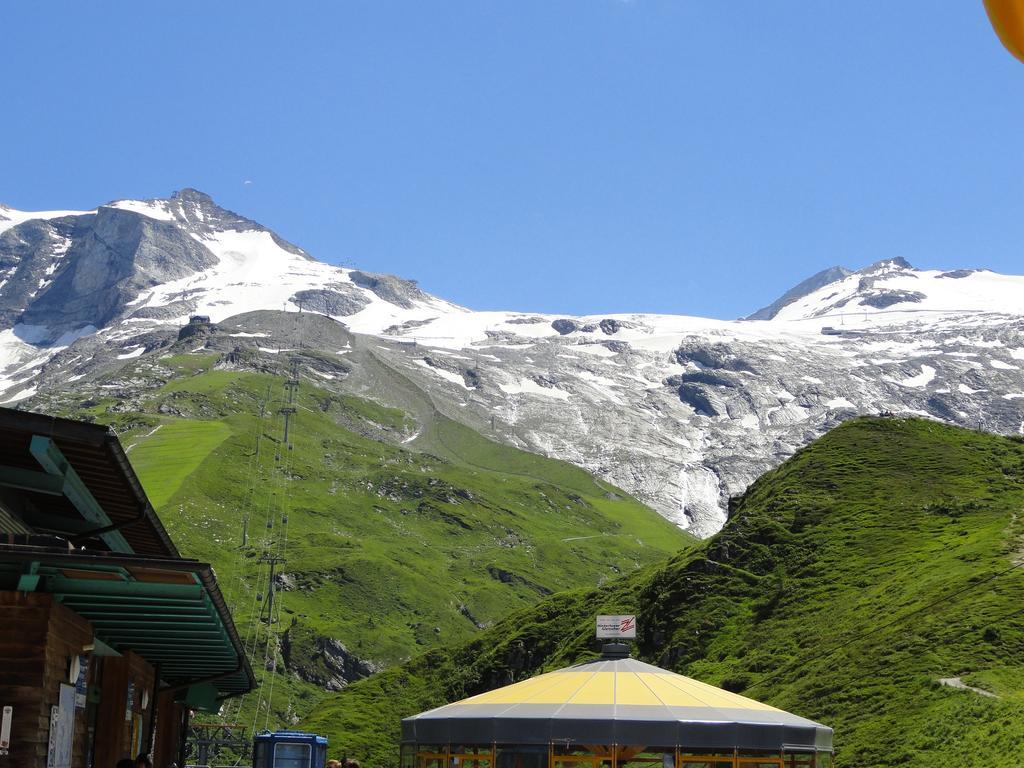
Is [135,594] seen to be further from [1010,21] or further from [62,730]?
[1010,21]

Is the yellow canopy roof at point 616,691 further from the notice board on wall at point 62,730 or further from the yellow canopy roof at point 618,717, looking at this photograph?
the notice board on wall at point 62,730

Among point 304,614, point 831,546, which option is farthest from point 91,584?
point 304,614

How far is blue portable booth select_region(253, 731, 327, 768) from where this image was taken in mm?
44000

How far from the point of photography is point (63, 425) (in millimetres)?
16141

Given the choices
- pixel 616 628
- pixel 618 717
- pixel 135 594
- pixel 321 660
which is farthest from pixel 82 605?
pixel 321 660

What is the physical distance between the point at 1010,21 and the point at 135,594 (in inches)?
523

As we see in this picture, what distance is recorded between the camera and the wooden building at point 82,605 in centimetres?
1424

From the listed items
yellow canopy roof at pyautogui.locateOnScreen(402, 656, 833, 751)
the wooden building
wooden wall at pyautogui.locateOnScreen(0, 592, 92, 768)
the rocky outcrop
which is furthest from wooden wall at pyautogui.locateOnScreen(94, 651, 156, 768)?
Answer: the rocky outcrop

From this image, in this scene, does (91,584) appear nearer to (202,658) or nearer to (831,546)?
(202,658)

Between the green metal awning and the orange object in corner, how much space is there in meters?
11.4

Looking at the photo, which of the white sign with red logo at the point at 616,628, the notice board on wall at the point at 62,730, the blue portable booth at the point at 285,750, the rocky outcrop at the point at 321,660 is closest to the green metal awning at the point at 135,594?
the notice board on wall at the point at 62,730

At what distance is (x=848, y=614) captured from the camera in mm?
64562

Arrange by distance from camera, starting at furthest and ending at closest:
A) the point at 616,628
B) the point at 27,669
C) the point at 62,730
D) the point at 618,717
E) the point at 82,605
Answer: the point at 616,628
the point at 618,717
the point at 82,605
the point at 62,730
the point at 27,669

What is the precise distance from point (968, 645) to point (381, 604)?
13225cm
